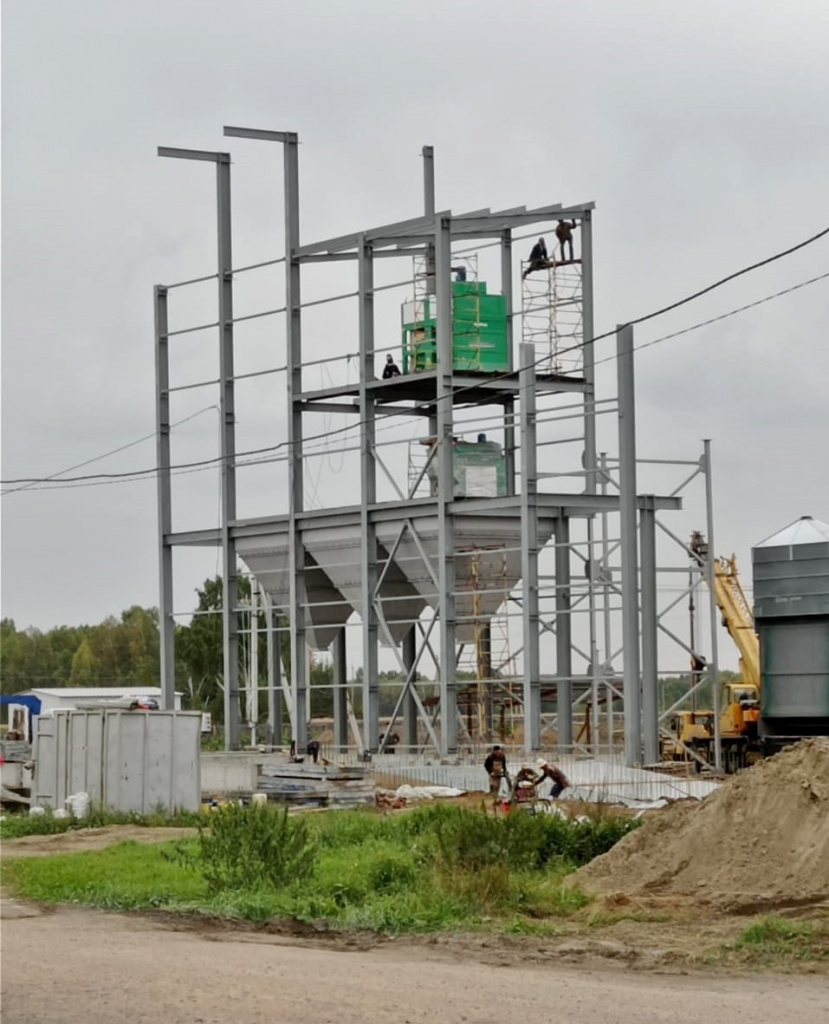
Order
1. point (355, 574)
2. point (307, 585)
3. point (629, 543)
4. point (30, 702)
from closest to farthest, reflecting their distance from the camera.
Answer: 1. point (629, 543)
2. point (355, 574)
3. point (307, 585)
4. point (30, 702)

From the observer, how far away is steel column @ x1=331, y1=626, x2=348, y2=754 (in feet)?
167

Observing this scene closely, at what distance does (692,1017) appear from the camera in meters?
12.9

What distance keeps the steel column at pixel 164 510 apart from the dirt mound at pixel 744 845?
2922 cm

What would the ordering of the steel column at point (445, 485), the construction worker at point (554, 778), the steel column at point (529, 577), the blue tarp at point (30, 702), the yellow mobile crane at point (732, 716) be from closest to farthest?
the construction worker at point (554, 778) < the steel column at point (529, 577) < the steel column at point (445, 485) < the yellow mobile crane at point (732, 716) < the blue tarp at point (30, 702)

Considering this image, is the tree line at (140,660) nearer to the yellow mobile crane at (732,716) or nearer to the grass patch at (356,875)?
the yellow mobile crane at (732,716)

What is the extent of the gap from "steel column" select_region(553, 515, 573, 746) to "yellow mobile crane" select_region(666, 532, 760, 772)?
452 centimetres

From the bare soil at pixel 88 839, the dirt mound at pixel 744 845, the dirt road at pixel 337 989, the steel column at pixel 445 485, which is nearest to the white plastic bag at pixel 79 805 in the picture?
the bare soil at pixel 88 839

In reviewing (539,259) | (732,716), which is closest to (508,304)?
(539,259)

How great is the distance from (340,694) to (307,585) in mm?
3995

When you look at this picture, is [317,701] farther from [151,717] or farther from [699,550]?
[151,717]

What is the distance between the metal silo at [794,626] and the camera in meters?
43.7

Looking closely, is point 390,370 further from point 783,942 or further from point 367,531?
point 783,942

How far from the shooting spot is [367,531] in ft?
148

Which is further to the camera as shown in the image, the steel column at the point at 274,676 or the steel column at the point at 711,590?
the steel column at the point at 274,676
